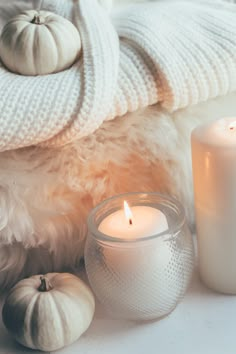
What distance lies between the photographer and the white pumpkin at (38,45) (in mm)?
546

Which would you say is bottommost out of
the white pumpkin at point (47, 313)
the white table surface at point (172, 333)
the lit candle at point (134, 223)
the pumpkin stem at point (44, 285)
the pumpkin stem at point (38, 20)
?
the white table surface at point (172, 333)

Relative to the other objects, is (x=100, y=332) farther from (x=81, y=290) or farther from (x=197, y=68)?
(x=197, y=68)

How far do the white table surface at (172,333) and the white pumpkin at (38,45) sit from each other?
255 mm

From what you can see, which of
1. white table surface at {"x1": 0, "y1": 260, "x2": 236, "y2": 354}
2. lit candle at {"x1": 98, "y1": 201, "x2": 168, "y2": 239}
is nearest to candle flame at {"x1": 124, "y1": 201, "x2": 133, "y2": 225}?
lit candle at {"x1": 98, "y1": 201, "x2": 168, "y2": 239}

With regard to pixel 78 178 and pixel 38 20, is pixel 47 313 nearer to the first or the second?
pixel 78 178

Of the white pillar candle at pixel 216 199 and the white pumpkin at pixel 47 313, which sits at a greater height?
the white pillar candle at pixel 216 199

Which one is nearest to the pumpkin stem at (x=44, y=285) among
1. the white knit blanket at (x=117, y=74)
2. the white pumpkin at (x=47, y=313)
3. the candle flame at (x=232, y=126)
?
the white pumpkin at (x=47, y=313)

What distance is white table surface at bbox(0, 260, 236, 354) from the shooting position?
1.72ft

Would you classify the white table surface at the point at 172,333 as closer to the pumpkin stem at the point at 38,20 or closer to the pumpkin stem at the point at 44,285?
the pumpkin stem at the point at 44,285

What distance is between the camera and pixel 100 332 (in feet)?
1.82

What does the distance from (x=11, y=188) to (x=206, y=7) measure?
0.33 m

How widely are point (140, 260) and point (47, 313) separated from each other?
10 cm

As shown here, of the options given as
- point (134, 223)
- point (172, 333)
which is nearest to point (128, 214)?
point (134, 223)

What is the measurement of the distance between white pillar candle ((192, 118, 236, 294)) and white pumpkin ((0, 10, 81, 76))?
0.49 feet
